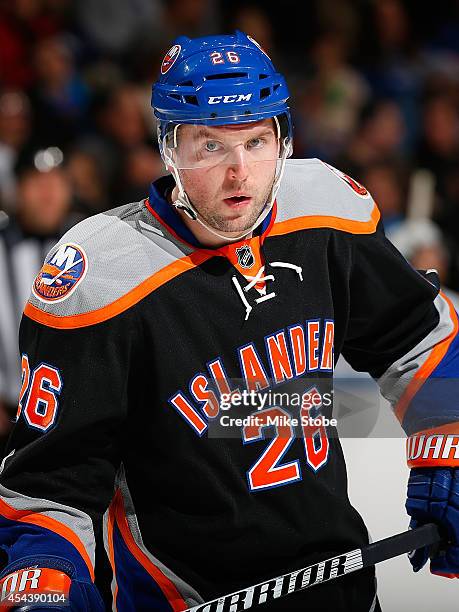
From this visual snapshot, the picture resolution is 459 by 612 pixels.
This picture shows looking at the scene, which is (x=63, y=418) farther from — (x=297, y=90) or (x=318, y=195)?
(x=297, y=90)

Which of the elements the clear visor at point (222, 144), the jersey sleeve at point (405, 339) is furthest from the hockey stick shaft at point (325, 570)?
the clear visor at point (222, 144)

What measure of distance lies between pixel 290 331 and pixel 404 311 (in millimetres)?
243

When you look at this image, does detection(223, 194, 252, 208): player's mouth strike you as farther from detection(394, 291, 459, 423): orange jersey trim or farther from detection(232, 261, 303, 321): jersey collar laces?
detection(394, 291, 459, 423): orange jersey trim

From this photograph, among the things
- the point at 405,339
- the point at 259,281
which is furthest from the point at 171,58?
the point at 405,339

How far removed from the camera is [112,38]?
4859mm

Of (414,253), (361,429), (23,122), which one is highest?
(361,429)

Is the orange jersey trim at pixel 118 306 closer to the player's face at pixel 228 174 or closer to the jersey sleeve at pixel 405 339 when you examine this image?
the player's face at pixel 228 174

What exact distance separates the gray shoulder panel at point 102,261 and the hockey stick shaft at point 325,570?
45 cm

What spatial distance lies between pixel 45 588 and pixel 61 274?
416mm

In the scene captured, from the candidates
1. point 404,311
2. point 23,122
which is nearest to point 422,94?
point 23,122

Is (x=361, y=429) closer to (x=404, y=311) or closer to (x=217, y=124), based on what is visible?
(x=404, y=311)

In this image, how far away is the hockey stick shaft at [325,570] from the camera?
1556 mm

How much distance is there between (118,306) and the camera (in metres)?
1.51

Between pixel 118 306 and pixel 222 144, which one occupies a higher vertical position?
pixel 222 144
